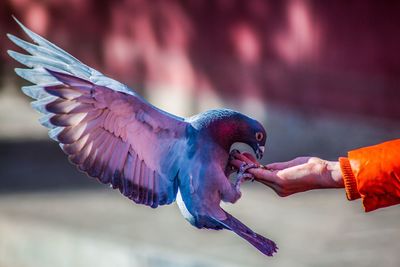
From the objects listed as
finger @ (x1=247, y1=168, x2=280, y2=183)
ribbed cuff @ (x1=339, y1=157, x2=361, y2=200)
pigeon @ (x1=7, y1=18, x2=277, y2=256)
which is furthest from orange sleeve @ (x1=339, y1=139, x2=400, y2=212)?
pigeon @ (x1=7, y1=18, x2=277, y2=256)

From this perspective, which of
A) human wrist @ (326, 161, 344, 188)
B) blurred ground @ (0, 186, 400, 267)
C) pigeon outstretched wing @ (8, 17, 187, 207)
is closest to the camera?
pigeon outstretched wing @ (8, 17, 187, 207)

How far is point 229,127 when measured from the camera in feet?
8.25

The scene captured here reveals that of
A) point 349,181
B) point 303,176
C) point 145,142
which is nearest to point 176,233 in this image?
point 303,176

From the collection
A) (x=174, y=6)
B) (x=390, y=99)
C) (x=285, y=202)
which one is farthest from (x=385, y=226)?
(x=174, y=6)

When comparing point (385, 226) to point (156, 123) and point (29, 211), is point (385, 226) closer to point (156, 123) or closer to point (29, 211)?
point (29, 211)

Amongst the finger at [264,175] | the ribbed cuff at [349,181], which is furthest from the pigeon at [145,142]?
the ribbed cuff at [349,181]

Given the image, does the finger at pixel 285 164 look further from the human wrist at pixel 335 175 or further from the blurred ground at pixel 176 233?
the blurred ground at pixel 176 233

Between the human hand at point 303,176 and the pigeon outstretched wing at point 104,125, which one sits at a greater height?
the human hand at point 303,176

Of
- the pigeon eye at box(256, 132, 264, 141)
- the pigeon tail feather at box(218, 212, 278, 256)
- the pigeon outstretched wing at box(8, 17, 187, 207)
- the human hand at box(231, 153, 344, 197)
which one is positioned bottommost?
the pigeon tail feather at box(218, 212, 278, 256)

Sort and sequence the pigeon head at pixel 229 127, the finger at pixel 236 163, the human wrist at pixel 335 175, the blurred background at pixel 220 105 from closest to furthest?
the pigeon head at pixel 229 127
the finger at pixel 236 163
the human wrist at pixel 335 175
the blurred background at pixel 220 105

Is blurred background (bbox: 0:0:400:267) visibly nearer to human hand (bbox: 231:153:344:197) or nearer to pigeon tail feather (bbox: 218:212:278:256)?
human hand (bbox: 231:153:344:197)

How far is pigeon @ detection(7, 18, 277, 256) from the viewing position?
7.95 feet

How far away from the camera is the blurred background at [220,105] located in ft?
18.6

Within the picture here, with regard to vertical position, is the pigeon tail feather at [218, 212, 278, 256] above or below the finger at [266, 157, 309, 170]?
below
